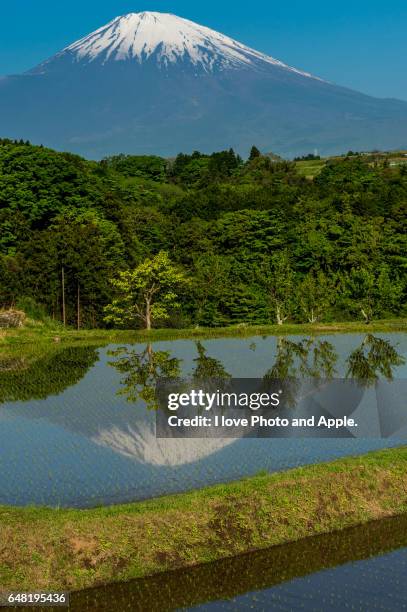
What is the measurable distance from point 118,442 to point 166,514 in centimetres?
401

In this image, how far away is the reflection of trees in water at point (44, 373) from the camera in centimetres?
1806

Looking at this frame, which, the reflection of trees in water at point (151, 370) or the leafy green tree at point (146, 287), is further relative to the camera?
the leafy green tree at point (146, 287)

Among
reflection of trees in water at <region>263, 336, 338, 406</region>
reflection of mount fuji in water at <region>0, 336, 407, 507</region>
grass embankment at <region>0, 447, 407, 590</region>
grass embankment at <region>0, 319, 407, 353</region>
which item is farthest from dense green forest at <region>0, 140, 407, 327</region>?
grass embankment at <region>0, 447, 407, 590</region>

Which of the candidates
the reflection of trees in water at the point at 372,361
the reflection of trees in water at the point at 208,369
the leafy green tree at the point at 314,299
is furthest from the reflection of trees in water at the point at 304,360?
the leafy green tree at the point at 314,299

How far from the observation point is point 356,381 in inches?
758

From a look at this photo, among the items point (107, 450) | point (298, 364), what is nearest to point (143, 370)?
point (298, 364)

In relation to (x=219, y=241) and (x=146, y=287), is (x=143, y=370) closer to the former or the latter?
(x=146, y=287)

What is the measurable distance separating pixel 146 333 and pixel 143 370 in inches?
287

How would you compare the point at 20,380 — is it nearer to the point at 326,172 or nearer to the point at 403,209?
the point at 403,209

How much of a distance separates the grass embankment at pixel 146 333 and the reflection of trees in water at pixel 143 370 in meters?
1.82

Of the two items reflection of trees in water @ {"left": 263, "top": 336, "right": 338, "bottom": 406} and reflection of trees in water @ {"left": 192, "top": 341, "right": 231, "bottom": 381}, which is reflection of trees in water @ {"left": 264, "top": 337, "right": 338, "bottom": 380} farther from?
reflection of trees in water @ {"left": 192, "top": 341, "right": 231, "bottom": 381}

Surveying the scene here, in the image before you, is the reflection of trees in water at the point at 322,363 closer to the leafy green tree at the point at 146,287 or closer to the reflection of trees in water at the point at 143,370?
the reflection of trees in water at the point at 143,370

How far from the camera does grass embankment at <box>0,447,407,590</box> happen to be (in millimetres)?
8969

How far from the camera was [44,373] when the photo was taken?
20.3 metres
